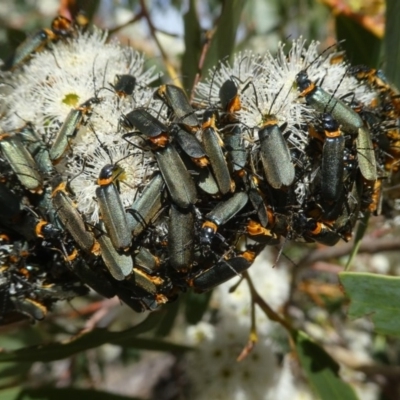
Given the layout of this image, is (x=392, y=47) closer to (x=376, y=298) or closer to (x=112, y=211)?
(x=376, y=298)

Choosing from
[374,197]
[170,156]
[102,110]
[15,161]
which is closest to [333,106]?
[374,197]

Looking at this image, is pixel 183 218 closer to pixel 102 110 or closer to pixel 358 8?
pixel 102 110

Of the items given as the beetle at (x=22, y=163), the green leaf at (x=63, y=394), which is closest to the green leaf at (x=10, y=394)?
the green leaf at (x=63, y=394)

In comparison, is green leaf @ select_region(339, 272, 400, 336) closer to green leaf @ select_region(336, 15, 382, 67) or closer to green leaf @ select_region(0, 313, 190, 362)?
green leaf @ select_region(0, 313, 190, 362)

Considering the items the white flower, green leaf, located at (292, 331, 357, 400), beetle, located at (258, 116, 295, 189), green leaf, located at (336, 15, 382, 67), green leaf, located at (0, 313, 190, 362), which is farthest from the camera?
green leaf, located at (336, 15, 382, 67)

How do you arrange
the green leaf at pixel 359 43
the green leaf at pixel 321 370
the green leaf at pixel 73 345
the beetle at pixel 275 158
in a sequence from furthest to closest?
the green leaf at pixel 359 43 < the green leaf at pixel 321 370 < the green leaf at pixel 73 345 < the beetle at pixel 275 158

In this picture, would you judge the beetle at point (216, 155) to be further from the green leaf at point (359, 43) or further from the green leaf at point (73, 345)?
Result: the green leaf at point (359, 43)

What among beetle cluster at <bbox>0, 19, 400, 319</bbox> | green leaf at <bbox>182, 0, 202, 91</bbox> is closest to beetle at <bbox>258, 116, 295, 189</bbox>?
beetle cluster at <bbox>0, 19, 400, 319</bbox>
